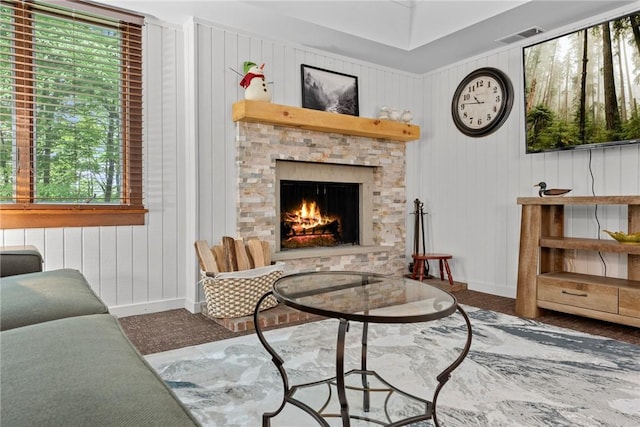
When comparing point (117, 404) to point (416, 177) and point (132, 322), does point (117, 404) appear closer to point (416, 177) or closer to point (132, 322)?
point (132, 322)

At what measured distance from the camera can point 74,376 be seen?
31.9 inches

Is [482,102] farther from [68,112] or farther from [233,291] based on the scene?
[68,112]

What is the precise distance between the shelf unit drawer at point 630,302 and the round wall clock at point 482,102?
1.81 meters

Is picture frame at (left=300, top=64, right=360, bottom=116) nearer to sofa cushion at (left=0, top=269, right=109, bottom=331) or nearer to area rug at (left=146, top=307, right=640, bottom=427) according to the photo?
area rug at (left=146, top=307, right=640, bottom=427)

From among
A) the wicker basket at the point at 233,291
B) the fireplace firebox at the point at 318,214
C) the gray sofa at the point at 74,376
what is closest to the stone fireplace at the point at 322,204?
the fireplace firebox at the point at 318,214

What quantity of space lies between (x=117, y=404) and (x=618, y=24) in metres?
3.58

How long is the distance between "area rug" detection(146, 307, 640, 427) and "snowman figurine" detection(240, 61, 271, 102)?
70.0 inches

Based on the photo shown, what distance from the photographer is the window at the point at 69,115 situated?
2666mm

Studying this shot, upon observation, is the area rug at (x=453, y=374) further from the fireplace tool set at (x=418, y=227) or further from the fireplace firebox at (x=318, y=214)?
the fireplace tool set at (x=418, y=227)

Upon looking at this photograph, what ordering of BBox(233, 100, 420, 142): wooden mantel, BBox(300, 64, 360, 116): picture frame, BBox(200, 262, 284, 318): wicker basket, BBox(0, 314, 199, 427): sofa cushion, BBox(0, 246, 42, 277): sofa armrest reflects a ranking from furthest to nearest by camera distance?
BBox(300, 64, 360, 116): picture frame < BBox(233, 100, 420, 142): wooden mantel < BBox(200, 262, 284, 318): wicker basket < BBox(0, 246, 42, 277): sofa armrest < BBox(0, 314, 199, 427): sofa cushion

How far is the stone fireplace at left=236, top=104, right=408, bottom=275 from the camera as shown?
3.40 meters

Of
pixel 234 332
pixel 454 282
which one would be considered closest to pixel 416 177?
pixel 454 282

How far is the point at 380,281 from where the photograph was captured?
1869 mm

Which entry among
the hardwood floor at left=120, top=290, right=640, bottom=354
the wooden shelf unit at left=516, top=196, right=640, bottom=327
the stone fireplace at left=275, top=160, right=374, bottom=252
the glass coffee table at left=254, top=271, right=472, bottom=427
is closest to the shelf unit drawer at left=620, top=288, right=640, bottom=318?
the wooden shelf unit at left=516, top=196, right=640, bottom=327
